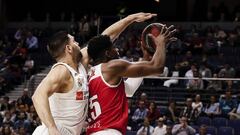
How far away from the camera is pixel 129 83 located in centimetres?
521

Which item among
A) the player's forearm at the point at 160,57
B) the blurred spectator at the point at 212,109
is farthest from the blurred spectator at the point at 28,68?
the player's forearm at the point at 160,57

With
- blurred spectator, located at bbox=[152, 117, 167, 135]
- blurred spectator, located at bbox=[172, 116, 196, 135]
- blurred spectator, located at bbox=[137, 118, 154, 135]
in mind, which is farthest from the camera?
blurred spectator, located at bbox=[137, 118, 154, 135]

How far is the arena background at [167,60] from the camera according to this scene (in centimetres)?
1343

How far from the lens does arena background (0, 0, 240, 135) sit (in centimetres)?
1343

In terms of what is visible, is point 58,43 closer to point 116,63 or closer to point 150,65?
point 116,63

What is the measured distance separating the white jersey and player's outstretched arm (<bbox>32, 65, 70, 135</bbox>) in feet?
0.33

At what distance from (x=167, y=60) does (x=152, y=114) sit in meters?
4.28

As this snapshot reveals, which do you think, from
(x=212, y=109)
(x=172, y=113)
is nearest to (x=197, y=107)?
Result: (x=212, y=109)

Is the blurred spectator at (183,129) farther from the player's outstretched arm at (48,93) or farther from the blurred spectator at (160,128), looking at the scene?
the player's outstretched arm at (48,93)

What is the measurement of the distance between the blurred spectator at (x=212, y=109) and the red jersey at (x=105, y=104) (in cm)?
867

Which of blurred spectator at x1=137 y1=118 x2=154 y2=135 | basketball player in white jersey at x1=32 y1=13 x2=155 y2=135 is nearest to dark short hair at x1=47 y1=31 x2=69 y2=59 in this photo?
basketball player in white jersey at x1=32 y1=13 x2=155 y2=135

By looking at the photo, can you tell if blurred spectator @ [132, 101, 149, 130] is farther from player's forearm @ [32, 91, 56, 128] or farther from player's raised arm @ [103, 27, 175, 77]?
player's forearm @ [32, 91, 56, 128]

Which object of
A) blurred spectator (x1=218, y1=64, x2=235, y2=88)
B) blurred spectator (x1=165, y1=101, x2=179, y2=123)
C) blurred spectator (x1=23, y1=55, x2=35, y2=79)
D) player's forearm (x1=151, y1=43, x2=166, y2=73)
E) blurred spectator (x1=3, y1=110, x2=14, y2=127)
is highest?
player's forearm (x1=151, y1=43, x2=166, y2=73)

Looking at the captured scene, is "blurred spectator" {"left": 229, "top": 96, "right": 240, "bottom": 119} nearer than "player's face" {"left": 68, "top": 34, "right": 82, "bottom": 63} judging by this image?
No
